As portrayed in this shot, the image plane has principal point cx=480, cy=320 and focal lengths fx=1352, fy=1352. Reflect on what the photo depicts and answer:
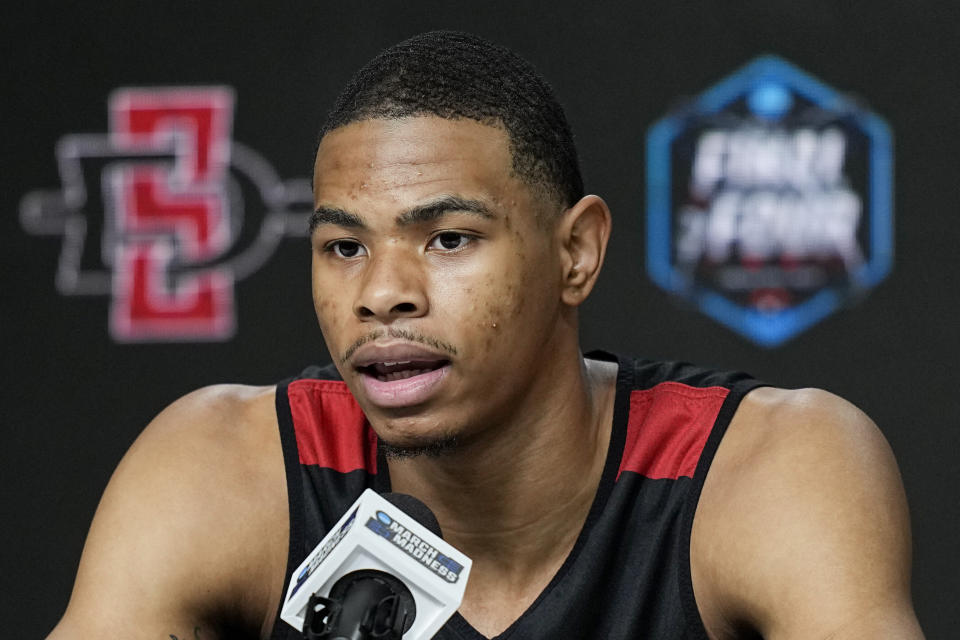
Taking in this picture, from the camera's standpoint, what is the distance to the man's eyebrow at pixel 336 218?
1320mm

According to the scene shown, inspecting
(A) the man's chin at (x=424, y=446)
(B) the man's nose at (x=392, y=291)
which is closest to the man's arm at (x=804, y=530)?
(A) the man's chin at (x=424, y=446)

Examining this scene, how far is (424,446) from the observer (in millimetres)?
1309

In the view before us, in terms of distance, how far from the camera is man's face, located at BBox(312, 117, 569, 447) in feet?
4.20

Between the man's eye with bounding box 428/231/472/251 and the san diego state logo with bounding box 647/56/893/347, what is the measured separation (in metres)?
1.35

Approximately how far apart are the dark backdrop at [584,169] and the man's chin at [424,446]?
131 centimetres

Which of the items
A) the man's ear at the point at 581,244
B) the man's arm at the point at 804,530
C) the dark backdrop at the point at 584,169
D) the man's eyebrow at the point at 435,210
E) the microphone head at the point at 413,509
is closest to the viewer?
the microphone head at the point at 413,509

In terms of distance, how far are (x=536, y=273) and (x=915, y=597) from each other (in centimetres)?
153

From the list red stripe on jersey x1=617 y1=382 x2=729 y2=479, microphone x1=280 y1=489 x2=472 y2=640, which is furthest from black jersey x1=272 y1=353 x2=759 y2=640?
microphone x1=280 y1=489 x2=472 y2=640

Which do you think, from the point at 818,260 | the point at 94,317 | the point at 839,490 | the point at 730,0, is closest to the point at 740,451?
the point at 839,490

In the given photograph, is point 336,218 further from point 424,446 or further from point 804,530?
point 804,530

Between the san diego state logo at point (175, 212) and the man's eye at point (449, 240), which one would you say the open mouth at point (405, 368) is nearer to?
the man's eye at point (449, 240)

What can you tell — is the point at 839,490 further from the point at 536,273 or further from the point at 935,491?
the point at 935,491

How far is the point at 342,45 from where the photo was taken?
2697mm

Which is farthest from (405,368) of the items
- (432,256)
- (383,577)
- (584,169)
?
(584,169)
